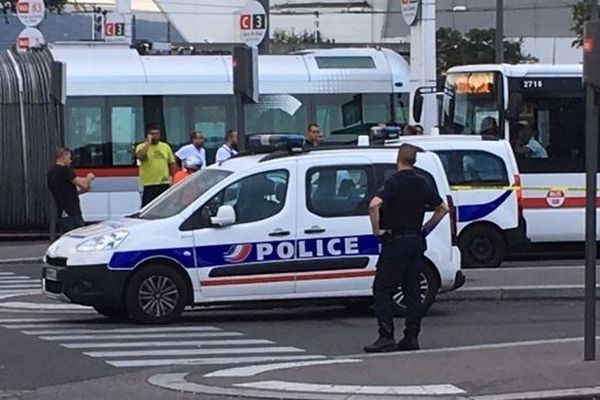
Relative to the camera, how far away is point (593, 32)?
38.3 feet

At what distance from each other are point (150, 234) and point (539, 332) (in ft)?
13.3

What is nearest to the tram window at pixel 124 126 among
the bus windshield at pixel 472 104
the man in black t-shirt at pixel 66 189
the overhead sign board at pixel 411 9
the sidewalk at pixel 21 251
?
the sidewalk at pixel 21 251

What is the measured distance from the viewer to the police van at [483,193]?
21.8 m

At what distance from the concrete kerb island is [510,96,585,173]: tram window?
38.6ft

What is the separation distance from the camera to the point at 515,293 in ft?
61.1

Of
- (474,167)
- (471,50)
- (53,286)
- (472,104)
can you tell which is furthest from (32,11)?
(471,50)

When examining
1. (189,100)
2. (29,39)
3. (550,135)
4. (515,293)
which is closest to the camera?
(515,293)

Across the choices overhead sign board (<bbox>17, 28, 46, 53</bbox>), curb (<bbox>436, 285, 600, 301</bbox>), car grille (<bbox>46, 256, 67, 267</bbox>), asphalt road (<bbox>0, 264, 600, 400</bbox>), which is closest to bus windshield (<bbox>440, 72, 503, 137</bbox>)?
curb (<bbox>436, 285, 600, 301</bbox>)

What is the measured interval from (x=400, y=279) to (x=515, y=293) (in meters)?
5.23

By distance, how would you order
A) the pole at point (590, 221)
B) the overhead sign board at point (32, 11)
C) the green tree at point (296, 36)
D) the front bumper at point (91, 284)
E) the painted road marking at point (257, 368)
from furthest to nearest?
the green tree at point (296, 36)
the overhead sign board at point (32, 11)
the front bumper at point (91, 284)
the painted road marking at point (257, 368)
the pole at point (590, 221)

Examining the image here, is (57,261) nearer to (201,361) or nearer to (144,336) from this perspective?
(144,336)

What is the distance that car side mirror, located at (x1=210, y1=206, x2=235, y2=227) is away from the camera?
15852mm

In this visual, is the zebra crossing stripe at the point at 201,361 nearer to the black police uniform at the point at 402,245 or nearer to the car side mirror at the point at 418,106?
the black police uniform at the point at 402,245

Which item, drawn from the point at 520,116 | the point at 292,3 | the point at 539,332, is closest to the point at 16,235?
the point at 520,116
